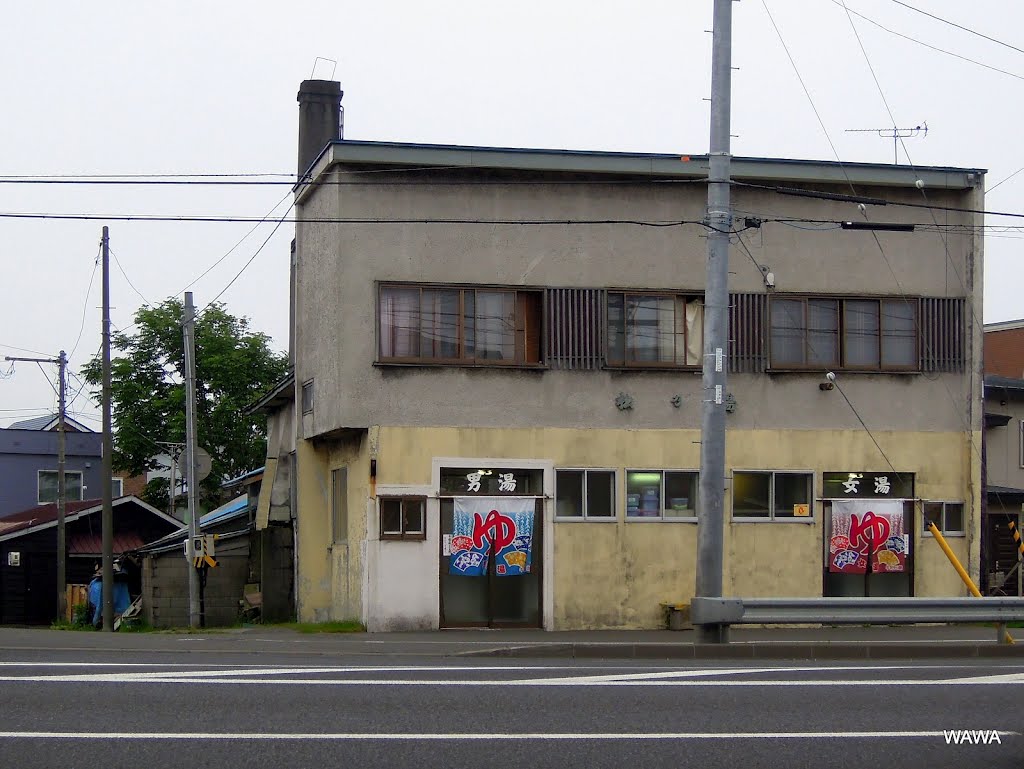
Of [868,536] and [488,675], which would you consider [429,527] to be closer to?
[868,536]

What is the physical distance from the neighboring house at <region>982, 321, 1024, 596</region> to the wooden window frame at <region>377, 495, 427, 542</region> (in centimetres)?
1155

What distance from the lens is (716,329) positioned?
17.2 metres

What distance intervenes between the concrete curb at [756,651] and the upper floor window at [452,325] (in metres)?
6.76

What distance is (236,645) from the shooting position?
17062 millimetres

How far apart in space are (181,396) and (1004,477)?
3530 centimetres

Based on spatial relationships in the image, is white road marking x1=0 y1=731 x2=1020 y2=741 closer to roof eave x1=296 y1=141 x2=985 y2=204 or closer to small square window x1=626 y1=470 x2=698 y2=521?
small square window x1=626 y1=470 x2=698 y2=521

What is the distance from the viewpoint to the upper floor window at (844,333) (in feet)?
74.9

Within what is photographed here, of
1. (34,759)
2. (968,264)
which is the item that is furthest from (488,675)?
(968,264)

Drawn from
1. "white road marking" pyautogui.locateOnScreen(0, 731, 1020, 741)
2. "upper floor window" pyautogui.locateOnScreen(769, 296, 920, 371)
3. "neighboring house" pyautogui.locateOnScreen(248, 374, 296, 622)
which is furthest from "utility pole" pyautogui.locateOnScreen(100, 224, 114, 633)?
"white road marking" pyautogui.locateOnScreen(0, 731, 1020, 741)

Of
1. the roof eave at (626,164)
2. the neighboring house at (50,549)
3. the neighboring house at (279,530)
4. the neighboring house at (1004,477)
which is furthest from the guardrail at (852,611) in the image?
the neighboring house at (50,549)

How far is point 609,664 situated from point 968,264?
11857mm

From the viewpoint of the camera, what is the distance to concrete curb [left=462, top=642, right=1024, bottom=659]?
15953 millimetres

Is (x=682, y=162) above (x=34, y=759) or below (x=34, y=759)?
above

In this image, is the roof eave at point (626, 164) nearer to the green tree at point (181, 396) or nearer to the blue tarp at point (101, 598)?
the blue tarp at point (101, 598)
